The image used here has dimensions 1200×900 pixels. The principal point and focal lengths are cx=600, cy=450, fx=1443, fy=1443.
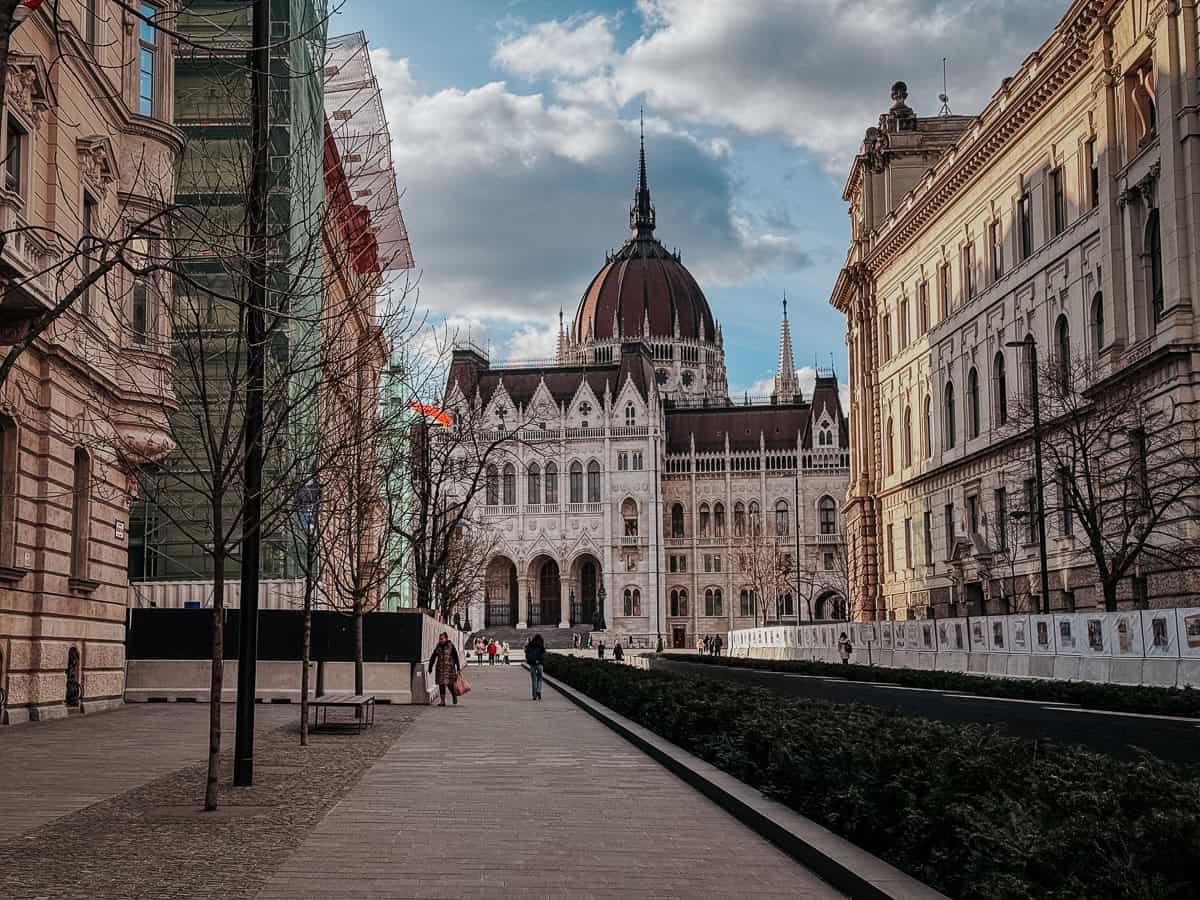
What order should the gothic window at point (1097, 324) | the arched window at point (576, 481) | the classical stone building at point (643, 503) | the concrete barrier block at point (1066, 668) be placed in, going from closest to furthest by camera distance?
the concrete barrier block at point (1066, 668) → the gothic window at point (1097, 324) → the classical stone building at point (643, 503) → the arched window at point (576, 481)

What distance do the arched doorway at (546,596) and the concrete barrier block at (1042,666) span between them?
107679 mm

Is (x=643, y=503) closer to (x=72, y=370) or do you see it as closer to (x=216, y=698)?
(x=72, y=370)

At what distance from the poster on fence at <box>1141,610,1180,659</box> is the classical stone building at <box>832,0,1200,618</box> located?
579 cm

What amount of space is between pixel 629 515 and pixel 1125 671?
114 meters

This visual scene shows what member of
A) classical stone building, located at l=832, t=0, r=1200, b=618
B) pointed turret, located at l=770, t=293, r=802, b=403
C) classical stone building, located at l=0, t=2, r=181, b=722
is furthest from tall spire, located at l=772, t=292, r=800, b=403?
classical stone building, located at l=0, t=2, r=181, b=722

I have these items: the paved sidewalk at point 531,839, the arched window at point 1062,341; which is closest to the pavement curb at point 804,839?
the paved sidewalk at point 531,839

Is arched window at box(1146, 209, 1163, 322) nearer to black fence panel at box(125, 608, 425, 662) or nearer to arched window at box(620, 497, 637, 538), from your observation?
black fence panel at box(125, 608, 425, 662)

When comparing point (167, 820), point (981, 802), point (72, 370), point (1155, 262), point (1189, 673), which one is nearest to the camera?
point (981, 802)

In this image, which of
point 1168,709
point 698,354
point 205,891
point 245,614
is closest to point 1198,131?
point 1168,709

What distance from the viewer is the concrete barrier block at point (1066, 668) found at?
3324 centimetres

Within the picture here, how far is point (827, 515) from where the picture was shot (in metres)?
144

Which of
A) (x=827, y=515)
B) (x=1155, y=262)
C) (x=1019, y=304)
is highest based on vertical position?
(x=827, y=515)

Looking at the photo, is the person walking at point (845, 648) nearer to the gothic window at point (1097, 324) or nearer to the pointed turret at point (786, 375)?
the gothic window at point (1097, 324)

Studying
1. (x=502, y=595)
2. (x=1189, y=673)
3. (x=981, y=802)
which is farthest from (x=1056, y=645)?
(x=502, y=595)
